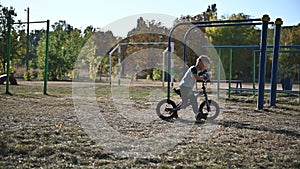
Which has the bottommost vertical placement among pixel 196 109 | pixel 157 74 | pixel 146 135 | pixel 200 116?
pixel 146 135

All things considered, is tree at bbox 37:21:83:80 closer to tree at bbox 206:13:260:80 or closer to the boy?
tree at bbox 206:13:260:80

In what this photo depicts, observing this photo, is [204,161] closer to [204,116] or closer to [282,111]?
[204,116]

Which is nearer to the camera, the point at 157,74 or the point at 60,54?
the point at 60,54

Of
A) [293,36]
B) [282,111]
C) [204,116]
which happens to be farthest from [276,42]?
[293,36]

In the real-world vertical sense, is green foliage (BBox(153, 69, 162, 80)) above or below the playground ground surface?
above

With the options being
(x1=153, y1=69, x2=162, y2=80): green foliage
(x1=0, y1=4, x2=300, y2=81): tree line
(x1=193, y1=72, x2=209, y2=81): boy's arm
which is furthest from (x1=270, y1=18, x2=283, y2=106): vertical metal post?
(x1=153, y1=69, x2=162, y2=80): green foliage

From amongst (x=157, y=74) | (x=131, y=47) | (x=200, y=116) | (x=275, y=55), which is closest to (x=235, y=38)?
(x=157, y=74)

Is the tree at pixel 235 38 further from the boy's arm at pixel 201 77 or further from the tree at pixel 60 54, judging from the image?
the boy's arm at pixel 201 77

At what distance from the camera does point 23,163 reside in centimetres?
442

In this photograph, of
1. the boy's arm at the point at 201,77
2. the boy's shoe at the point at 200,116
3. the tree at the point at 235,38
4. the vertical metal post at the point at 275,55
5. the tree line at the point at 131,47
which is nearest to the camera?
the boy's arm at the point at 201,77

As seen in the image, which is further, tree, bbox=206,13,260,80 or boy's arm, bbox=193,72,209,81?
tree, bbox=206,13,260,80

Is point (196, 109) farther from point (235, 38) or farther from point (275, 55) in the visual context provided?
point (235, 38)

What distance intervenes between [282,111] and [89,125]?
5.73 metres

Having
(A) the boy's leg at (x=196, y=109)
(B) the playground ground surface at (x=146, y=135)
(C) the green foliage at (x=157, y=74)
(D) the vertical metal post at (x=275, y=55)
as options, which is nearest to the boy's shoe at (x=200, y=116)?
(A) the boy's leg at (x=196, y=109)
